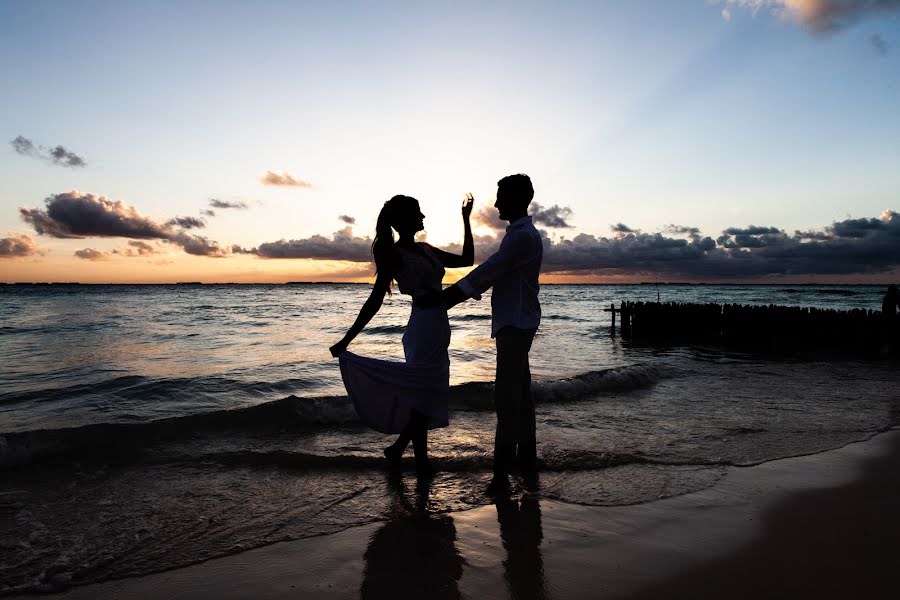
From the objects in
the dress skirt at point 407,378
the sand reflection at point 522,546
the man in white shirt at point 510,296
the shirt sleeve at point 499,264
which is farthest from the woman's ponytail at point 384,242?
the sand reflection at point 522,546

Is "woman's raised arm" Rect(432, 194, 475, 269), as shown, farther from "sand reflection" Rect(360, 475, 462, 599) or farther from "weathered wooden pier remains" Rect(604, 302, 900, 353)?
"weathered wooden pier remains" Rect(604, 302, 900, 353)

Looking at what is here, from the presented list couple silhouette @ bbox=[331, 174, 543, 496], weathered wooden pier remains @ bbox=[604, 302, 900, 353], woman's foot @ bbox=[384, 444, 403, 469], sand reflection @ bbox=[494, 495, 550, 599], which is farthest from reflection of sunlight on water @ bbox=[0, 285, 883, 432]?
sand reflection @ bbox=[494, 495, 550, 599]

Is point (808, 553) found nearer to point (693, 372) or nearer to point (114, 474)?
point (114, 474)

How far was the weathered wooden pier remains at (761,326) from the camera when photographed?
17.1m

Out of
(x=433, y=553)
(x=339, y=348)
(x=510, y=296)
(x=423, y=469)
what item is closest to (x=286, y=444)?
(x=423, y=469)

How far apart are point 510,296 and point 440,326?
2.34ft

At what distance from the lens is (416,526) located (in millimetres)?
3818

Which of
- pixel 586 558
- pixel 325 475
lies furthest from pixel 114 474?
pixel 586 558

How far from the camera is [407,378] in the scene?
4.59m

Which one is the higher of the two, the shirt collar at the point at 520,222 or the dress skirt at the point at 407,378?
the shirt collar at the point at 520,222

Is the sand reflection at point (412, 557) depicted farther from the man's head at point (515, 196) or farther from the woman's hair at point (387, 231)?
the man's head at point (515, 196)

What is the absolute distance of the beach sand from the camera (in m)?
2.86

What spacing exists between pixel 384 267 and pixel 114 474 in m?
3.79

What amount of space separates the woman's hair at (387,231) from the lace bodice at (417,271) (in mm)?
87
